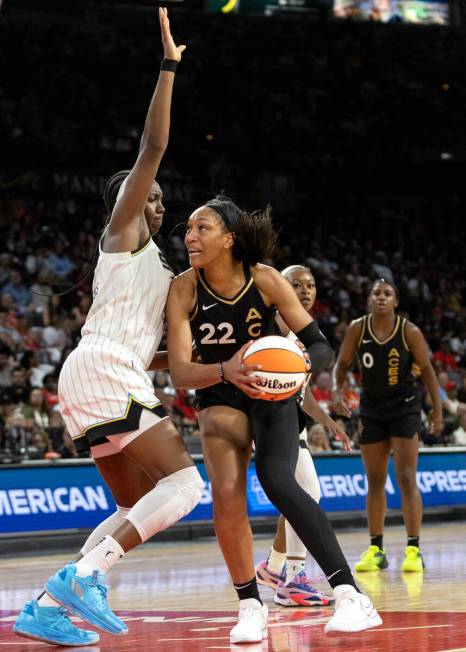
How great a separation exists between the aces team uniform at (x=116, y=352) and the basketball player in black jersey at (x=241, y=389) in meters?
0.13

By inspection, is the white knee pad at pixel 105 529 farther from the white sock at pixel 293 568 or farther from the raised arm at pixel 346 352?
the raised arm at pixel 346 352

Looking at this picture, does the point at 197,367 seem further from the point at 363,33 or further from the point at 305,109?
the point at 363,33

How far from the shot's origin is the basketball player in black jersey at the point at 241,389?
5.32m

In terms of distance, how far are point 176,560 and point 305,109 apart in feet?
63.8

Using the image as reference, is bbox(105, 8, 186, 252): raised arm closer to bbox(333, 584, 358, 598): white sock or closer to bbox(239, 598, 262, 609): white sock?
bbox(239, 598, 262, 609): white sock

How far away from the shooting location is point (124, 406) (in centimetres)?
535

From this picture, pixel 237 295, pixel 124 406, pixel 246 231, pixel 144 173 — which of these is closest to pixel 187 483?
pixel 124 406

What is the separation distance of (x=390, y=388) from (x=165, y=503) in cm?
453

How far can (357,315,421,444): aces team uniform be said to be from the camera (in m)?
9.41

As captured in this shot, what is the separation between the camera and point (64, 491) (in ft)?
38.8

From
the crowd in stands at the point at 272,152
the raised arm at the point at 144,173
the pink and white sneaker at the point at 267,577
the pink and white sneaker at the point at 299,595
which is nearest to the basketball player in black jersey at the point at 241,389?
the raised arm at the point at 144,173

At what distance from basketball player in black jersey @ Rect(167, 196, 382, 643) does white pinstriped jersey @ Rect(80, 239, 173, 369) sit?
0.11 meters

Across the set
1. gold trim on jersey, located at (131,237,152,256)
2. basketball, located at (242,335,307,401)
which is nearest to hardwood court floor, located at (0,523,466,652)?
basketball, located at (242,335,307,401)

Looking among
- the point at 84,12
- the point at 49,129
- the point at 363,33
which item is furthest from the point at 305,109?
the point at 49,129
